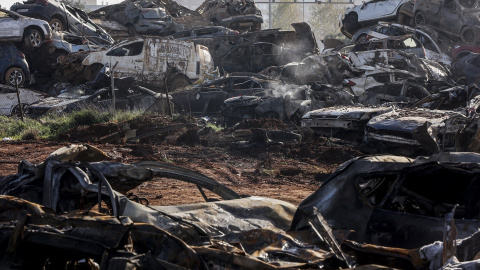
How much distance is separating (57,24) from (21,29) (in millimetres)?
4318

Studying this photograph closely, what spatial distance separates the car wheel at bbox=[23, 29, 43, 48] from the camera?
1919 cm

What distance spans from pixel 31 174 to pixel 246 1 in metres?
27.9

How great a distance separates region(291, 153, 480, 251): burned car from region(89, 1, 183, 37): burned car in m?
24.5

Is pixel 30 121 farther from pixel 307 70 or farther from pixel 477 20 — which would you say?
pixel 477 20

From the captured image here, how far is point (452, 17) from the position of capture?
23641mm

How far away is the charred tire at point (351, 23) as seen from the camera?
2756 cm

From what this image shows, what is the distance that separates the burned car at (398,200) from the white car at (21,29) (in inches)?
651

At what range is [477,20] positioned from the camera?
23.0 meters

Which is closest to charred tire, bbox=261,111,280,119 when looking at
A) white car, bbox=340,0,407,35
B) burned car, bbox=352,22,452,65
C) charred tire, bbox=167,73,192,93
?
charred tire, bbox=167,73,192,93

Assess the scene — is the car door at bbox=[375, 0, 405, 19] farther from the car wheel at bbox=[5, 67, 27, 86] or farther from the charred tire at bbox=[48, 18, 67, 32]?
the car wheel at bbox=[5, 67, 27, 86]

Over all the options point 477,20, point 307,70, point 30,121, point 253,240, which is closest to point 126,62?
point 30,121

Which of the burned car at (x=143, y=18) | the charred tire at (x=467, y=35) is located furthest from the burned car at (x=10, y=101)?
the charred tire at (x=467, y=35)

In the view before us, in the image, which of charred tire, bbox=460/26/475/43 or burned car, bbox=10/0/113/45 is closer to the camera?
burned car, bbox=10/0/113/45

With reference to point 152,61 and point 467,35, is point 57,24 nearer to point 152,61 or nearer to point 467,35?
point 152,61
